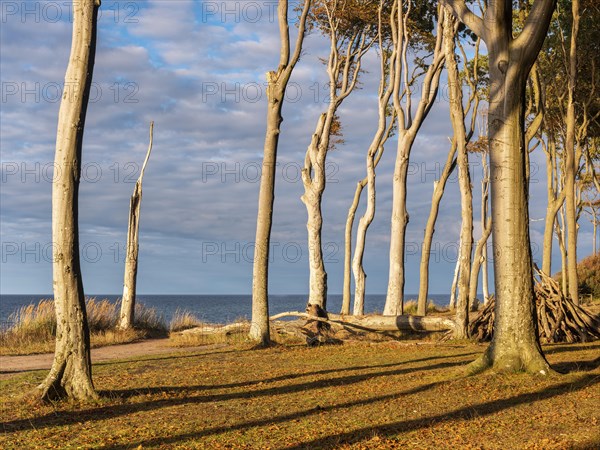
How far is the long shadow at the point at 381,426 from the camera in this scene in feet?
24.1

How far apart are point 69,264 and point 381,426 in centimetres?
463

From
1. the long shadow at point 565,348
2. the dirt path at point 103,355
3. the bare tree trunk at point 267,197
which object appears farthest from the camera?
the bare tree trunk at point 267,197

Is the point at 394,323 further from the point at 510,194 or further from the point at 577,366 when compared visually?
the point at 510,194

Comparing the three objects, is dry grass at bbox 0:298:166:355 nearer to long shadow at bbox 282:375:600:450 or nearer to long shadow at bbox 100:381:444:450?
long shadow at bbox 100:381:444:450

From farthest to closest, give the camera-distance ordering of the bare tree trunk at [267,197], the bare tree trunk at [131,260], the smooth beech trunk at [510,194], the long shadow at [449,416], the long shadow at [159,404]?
1. the bare tree trunk at [131,260]
2. the bare tree trunk at [267,197]
3. the smooth beech trunk at [510,194]
4. the long shadow at [159,404]
5. the long shadow at [449,416]

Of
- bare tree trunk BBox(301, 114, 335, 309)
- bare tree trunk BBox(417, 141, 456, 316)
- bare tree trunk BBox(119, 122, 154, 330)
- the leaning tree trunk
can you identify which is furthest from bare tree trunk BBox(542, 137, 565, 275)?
the leaning tree trunk

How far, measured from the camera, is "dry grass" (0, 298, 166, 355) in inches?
762

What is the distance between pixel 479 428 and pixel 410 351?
27.6 feet

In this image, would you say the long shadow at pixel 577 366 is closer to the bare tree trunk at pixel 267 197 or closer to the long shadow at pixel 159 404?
the long shadow at pixel 159 404

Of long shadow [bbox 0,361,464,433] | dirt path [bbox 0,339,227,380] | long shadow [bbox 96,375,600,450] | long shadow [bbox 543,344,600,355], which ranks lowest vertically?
dirt path [bbox 0,339,227,380]

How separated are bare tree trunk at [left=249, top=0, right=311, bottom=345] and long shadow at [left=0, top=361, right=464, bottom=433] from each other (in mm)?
5620

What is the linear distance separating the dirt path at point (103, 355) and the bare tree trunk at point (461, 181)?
6.12 metres

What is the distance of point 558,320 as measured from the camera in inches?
722

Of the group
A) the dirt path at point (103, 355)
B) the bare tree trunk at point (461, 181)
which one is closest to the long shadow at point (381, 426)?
the dirt path at point (103, 355)
